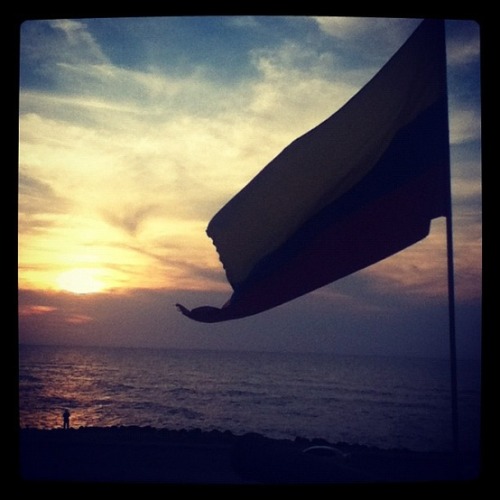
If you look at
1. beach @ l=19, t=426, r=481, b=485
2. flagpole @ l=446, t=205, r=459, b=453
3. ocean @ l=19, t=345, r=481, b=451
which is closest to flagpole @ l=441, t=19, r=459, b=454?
flagpole @ l=446, t=205, r=459, b=453

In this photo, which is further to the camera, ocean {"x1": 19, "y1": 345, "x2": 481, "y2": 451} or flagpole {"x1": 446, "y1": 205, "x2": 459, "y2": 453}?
ocean {"x1": 19, "y1": 345, "x2": 481, "y2": 451}

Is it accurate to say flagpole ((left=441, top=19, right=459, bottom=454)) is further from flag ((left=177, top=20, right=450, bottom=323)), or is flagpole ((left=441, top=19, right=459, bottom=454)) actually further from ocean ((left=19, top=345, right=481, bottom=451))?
ocean ((left=19, top=345, right=481, bottom=451))

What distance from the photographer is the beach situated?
96.9 inches

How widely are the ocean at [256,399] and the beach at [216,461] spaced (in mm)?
12983

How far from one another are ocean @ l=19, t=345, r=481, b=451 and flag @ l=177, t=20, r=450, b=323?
47.5 feet

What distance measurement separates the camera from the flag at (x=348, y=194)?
2.96 m

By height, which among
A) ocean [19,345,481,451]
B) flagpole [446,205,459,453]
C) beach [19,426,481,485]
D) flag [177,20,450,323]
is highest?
flag [177,20,450,323]

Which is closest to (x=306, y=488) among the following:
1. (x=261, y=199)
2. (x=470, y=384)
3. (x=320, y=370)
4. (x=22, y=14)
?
(x=261, y=199)

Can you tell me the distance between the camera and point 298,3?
96.0 inches

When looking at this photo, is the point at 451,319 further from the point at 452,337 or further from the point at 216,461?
the point at 216,461

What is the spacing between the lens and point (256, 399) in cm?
2800

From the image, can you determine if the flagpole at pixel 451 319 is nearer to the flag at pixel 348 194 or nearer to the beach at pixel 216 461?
the flag at pixel 348 194

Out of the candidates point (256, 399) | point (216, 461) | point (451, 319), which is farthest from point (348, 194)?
point (256, 399)

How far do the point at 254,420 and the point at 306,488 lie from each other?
22.3 metres
